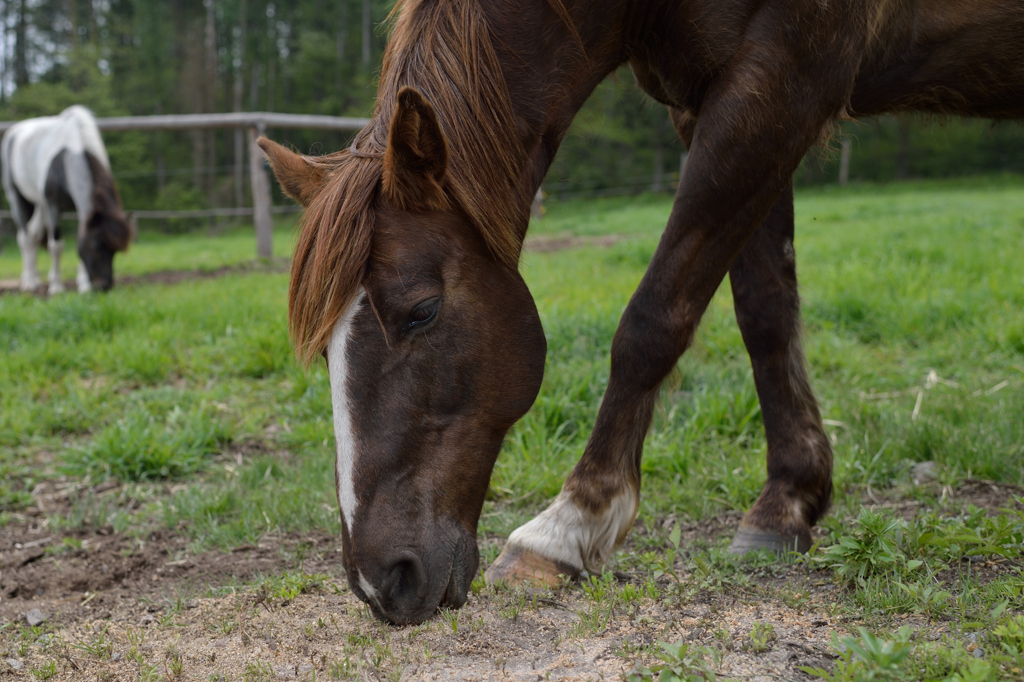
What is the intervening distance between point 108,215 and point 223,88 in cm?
2965

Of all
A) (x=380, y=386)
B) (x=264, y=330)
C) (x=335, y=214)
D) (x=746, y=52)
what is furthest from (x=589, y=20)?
(x=264, y=330)

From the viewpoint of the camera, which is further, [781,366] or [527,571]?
[781,366]

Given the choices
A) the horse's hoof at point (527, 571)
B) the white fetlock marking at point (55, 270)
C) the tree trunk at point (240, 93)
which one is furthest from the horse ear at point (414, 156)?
the tree trunk at point (240, 93)

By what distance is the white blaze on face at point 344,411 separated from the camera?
1.56 meters

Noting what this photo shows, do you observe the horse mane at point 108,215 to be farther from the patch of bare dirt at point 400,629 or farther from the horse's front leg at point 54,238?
the patch of bare dirt at point 400,629

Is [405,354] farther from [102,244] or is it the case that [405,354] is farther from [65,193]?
[65,193]

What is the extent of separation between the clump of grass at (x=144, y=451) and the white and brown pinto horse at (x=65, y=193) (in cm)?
456

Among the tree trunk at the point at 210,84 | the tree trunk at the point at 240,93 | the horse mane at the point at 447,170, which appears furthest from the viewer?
the tree trunk at the point at 210,84

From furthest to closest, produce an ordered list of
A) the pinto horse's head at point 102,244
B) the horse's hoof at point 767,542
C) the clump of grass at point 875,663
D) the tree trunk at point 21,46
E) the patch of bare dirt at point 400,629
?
the tree trunk at point 21,46
the pinto horse's head at point 102,244
the horse's hoof at point 767,542
the patch of bare dirt at point 400,629
the clump of grass at point 875,663

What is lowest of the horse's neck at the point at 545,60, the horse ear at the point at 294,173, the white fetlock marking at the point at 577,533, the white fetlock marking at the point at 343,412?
the white fetlock marking at the point at 577,533

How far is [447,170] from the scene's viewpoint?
1.65m

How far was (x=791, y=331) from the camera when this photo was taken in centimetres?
229

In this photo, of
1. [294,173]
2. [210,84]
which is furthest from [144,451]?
[210,84]

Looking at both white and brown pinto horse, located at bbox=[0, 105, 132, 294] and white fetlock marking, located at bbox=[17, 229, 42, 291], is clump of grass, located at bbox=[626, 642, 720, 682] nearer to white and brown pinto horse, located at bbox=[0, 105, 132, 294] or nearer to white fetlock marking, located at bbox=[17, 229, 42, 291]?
white and brown pinto horse, located at bbox=[0, 105, 132, 294]
